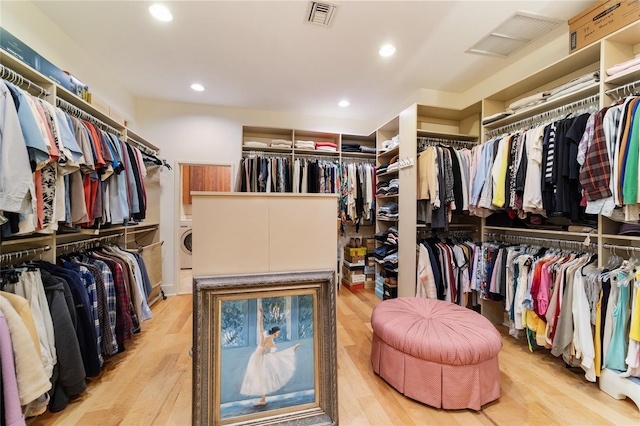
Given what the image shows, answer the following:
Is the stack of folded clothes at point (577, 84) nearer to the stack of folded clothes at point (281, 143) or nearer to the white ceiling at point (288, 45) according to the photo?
the white ceiling at point (288, 45)

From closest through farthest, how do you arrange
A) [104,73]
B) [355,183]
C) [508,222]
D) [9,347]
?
[9,347], [508,222], [104,73], [355,183]

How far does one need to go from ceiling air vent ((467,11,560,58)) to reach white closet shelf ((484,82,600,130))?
0.62 meters

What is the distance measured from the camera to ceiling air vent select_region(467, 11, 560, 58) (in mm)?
2000

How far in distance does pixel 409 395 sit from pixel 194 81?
12.0 feet

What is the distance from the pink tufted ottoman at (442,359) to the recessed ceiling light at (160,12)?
9.17 ft

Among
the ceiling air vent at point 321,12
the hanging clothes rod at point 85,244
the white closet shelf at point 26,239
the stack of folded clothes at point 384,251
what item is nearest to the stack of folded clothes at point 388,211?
the stack of folded clothes at point 384,251

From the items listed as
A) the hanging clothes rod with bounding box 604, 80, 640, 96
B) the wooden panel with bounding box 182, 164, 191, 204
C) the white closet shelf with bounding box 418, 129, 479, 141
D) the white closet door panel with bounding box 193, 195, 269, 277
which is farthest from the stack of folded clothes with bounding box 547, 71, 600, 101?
the wooden panel with bounding box 182, 164, 191, 204

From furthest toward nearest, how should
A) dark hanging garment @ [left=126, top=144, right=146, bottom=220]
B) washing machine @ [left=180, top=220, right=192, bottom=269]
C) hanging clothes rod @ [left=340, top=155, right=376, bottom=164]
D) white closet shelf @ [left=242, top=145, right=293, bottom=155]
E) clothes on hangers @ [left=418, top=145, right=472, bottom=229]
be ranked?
1. washing machine @ [left=180, top=220, right=192, bottom=269]
2. hanging clothes rod @ [left=340, top=155, right=376, bottom=164]
3. white closet shelf @ [left=242, top=145, right=293, bottom=155]
4. clothes on hangers @ [left=418, top=145, right=472, bottom=229]
5. dark hanging garment @ [left=126, top=144, right=146, bottom=220]

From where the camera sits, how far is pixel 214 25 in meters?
2.08

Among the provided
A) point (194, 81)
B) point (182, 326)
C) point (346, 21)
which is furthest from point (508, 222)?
point (194, 81)

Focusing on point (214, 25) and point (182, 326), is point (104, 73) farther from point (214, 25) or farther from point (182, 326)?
point (182, 326)

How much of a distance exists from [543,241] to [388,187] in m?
1.75

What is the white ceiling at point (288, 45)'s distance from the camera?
6.24ft

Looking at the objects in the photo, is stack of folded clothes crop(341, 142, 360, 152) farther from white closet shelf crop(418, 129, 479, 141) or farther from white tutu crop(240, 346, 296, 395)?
white tutu crop(240, 346, 296, 395)
